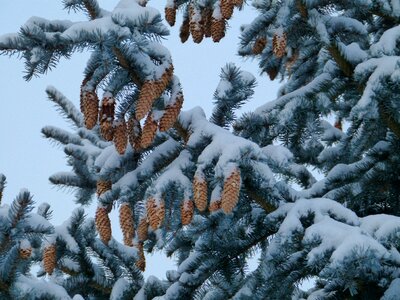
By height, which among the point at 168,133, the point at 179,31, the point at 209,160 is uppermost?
the point at 179,31

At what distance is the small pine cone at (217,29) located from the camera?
446 centimetres

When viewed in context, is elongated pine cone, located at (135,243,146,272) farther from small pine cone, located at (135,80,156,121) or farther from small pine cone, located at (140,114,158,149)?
small pine cone, located at (135,80,156,121)

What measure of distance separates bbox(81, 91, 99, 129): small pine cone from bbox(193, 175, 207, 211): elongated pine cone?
58cm

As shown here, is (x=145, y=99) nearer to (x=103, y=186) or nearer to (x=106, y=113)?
(x=106, y=113)

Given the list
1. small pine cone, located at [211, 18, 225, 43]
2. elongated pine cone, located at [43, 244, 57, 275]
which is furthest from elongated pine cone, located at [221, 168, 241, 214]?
small pine cone, located at [211, 18, 225, 43]

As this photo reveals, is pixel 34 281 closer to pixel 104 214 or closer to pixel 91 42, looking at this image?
pixel 104 214

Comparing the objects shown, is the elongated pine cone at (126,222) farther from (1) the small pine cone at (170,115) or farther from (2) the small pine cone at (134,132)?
(1) the small pine cone at (170,115)

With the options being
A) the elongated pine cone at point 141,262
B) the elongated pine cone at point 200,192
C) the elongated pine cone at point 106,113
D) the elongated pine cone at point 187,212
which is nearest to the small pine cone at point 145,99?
the elongated pine cone at point 106,113

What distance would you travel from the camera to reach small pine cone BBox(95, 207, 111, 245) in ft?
12.6

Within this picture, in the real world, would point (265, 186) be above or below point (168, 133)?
below

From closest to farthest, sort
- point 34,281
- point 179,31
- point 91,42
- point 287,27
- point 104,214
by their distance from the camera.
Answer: point 91,42
point 34,281
point 104,214
point 287,27
point 179,31

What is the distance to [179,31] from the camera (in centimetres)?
511

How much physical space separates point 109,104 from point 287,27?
63.1 inches

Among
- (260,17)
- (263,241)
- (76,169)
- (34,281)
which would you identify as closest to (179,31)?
(260,17)
